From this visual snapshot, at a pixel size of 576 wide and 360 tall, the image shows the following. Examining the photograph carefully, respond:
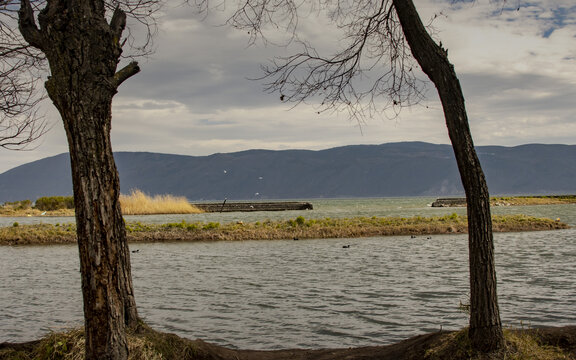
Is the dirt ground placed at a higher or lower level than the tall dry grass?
lower

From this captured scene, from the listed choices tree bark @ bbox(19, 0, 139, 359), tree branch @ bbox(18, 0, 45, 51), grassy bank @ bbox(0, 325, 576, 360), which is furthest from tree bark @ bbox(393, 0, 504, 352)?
tree branch @ bbox(18, 0, 45, 51)

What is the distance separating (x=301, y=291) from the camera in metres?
13.0

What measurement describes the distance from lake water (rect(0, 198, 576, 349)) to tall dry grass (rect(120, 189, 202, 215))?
33.2m

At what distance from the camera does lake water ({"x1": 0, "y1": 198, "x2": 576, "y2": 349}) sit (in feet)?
30.4

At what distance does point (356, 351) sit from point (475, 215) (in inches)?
107

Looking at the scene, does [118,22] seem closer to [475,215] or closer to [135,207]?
[475,215]

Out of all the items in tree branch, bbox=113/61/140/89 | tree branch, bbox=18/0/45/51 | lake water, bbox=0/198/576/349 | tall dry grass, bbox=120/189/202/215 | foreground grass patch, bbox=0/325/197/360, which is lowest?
lake water, bbox=0/198/576/349

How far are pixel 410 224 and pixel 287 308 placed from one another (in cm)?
2188

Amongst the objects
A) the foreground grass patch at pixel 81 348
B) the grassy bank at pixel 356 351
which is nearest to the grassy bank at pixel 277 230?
the grassy bank at pixel 356 351

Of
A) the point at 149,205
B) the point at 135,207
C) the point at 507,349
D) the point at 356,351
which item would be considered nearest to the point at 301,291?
the point at 356,351

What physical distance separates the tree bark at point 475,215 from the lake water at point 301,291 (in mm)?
2681

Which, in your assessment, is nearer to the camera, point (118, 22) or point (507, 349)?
point (118, 22)

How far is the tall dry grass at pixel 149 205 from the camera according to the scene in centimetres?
5641

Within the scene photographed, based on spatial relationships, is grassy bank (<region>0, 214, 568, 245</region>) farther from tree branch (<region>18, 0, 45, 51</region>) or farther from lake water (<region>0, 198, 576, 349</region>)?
tree branch (<region>18, 0, 45, 51</region>)
